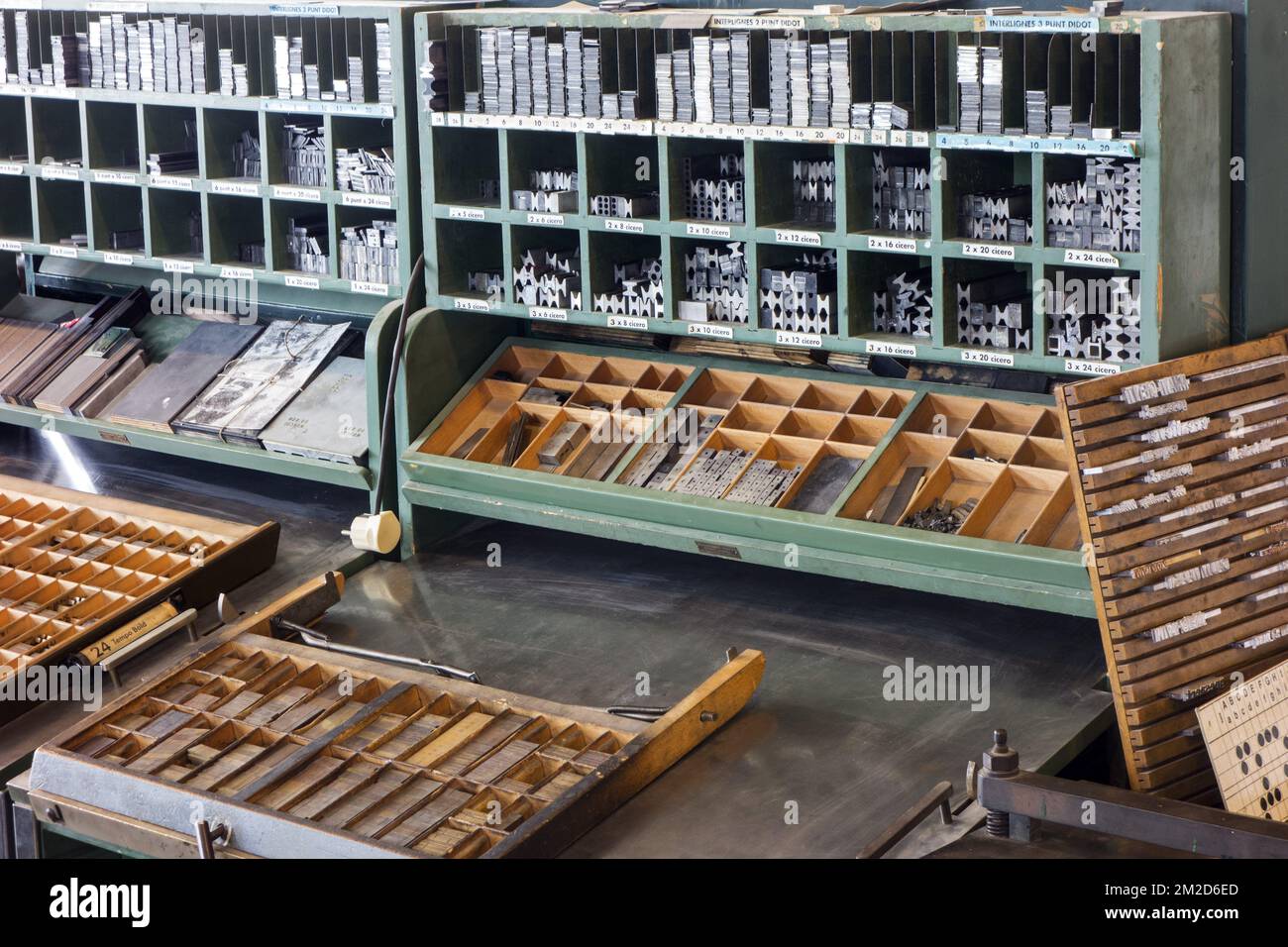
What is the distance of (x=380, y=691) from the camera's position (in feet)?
14.1

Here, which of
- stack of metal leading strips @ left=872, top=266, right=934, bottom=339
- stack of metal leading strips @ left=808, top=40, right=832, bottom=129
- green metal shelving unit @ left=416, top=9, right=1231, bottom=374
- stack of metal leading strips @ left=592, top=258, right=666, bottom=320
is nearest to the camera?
green metal shelving unit @ left=416, top=9, right=1231, bottom=374

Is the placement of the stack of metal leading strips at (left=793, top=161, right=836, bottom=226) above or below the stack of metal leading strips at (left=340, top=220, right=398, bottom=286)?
above

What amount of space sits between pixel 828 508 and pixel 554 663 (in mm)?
866

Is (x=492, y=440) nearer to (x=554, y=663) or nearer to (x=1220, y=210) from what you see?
(x=554, y=663)

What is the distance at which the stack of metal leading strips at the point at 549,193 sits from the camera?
505 cm

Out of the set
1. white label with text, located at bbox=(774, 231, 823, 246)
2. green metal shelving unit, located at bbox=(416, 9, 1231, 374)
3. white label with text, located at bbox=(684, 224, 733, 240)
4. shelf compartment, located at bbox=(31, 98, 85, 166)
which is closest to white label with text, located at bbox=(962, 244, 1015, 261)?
green metal shelving unit, located at bbox=(416, 9, 1231, 374)

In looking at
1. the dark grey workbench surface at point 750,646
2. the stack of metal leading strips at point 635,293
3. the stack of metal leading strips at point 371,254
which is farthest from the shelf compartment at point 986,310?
the stack of metal leading strips at point 371,254

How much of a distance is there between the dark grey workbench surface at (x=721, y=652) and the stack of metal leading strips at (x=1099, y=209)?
1085mm

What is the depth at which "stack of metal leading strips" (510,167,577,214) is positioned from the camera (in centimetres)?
505

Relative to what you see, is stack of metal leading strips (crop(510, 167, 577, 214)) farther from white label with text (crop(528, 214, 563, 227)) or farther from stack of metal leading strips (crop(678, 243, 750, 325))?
stack of metal leading strips (crop(678, 243, 750, 325))

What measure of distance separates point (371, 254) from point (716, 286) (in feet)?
4.20

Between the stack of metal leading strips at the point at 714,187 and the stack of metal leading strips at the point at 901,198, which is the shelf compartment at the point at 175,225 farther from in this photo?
the stack of metal leading strips at the point at 901,198

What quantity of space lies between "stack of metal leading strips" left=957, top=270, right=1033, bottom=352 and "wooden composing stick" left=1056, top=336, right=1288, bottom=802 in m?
0.47
